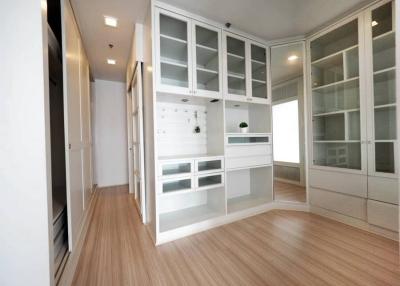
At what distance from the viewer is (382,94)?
2.06 metres

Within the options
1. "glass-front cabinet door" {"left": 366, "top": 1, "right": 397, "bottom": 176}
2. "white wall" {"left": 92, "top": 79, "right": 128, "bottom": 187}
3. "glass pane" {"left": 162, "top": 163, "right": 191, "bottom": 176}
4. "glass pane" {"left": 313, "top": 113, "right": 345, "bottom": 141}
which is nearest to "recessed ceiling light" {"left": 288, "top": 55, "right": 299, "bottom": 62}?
"glass-front cabinet door" {"left": 366, "top": 1, "right": 397, "bottom": 176}

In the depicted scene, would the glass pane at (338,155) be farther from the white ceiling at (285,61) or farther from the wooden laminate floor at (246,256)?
the white ceiling at (285,61)

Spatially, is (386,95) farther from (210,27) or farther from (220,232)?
(220,232)

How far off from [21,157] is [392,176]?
129 inches

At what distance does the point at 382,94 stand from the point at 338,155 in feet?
2.95

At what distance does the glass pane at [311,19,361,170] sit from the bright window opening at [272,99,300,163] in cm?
85

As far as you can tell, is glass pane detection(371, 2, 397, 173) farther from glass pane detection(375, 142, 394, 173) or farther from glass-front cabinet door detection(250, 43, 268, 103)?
glass-front cabinet door detection(250, 43, 268, 103)

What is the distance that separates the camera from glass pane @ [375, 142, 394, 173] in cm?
200

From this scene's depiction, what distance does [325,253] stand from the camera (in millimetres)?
1721

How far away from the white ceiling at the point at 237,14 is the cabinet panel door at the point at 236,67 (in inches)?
7.7

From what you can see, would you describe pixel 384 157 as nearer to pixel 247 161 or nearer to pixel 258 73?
pixel 247 161

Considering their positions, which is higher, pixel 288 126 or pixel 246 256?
pixel 288 126

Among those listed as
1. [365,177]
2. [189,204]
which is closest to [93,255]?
[189,204]

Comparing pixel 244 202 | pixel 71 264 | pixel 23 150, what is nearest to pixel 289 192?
pixel 244 202
